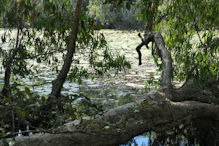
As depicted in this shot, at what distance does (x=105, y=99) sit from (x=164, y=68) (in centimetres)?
151

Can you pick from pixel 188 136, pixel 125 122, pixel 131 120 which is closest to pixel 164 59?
pixel 188 136

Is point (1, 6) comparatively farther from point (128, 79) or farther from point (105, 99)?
point (128, 79)

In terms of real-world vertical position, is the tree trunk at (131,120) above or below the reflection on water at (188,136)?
above

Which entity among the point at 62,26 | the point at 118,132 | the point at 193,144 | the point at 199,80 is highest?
the point at 62,26

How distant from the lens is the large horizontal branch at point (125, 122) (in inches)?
97.8

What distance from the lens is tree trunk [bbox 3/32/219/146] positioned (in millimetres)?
2490

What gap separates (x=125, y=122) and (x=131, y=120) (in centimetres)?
14

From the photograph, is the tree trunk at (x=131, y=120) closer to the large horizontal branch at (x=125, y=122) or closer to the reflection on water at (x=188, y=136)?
the large horizontal branch at (x=125, y=122)

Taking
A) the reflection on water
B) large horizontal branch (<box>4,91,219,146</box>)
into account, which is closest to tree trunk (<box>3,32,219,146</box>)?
large horizontal branch (<box>4,91,219,146</box>)

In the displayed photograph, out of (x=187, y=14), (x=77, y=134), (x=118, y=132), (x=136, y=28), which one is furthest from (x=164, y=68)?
(x=136, y=28)

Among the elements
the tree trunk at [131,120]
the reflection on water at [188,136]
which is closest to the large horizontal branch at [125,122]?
the tree trunk at [131,120]

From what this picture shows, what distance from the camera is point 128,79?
6.54m

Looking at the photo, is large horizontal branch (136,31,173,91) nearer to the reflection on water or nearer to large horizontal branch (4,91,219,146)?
large horizontal branch (4,91,219,146)

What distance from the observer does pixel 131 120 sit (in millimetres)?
2816
